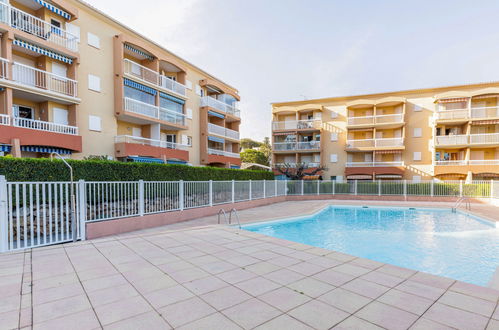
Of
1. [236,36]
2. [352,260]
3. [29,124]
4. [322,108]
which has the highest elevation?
[236,36]

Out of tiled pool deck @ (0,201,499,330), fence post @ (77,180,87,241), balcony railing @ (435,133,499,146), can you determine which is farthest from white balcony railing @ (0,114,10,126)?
balcony railing @ (435,133,499,146)

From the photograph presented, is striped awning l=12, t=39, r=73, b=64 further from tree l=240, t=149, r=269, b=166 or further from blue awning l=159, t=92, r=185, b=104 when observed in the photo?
tree l=240, t=149, r=269, b=166

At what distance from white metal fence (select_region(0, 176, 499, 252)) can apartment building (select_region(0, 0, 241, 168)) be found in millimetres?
7056

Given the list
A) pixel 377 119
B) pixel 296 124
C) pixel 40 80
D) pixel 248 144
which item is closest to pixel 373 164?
pixel 377 119

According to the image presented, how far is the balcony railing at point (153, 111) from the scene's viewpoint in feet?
58.0

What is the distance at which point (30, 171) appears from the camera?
310 inches

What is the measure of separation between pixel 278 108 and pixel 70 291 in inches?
1188

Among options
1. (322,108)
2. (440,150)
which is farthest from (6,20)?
(440,150)

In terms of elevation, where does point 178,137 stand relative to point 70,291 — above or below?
above

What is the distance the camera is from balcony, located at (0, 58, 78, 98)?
12277 mm

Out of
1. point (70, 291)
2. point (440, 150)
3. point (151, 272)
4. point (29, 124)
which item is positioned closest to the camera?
point (70, 291)

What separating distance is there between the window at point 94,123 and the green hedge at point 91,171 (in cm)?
774

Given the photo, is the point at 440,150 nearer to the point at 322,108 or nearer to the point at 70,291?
the point at 322,108

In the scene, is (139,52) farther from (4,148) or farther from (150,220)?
(150,220)
